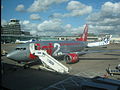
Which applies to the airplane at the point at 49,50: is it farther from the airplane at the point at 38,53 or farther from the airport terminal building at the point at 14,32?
the airport terminal building at the point at 14,32

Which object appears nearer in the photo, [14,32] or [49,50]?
[49,50]

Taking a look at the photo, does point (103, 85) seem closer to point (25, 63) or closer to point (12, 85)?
point (12, 85)

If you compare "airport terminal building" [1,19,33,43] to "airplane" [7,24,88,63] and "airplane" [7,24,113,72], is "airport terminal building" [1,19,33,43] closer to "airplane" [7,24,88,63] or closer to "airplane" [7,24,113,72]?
"airplane" [7,24,88,63]

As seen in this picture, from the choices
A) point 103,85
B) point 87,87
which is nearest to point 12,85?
point 87,87

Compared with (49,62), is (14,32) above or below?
above

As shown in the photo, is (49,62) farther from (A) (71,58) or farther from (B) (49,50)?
(A) (71,58)

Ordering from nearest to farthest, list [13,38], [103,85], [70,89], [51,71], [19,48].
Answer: [103,85], [70,89], [51,71], [19,48], [13,38]

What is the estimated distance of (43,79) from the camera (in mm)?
17391

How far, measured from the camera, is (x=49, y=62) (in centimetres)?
2216

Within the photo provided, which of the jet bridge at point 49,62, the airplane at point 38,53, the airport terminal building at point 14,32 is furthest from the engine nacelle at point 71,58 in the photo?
the airport terminal building at point 14,32

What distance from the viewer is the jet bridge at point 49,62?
20.9 m

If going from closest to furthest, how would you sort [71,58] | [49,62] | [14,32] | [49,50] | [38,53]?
1. [49,62]
2. [38,53]
3. [71,58]
4. [49,50]
5. [14,32]

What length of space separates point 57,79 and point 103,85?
934 centimetres

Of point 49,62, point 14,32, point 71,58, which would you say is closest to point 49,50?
point 71,58
